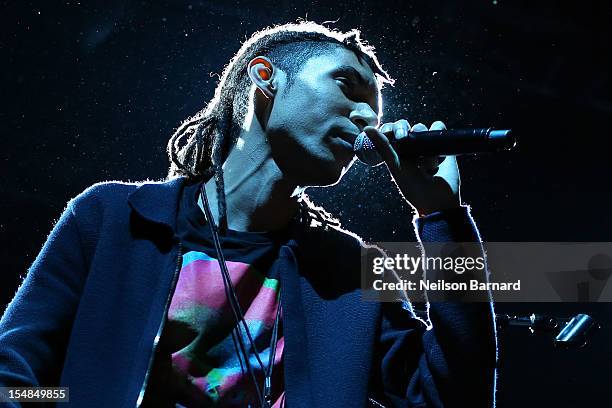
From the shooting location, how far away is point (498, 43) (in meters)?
3.44

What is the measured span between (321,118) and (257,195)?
0.27m

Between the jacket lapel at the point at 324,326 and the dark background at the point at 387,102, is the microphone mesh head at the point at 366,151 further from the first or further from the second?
the dark background at the point at 387,102

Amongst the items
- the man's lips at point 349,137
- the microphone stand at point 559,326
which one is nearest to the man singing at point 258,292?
the man's lips at point 349,137

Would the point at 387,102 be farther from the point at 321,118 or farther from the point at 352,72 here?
the point at 321,118

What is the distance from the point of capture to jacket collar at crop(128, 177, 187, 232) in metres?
1.48

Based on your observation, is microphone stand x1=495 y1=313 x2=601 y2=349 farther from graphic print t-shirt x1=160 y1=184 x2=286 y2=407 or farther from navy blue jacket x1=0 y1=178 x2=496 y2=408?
graphic print t-shirt x1=160 y1=184 x2=286 y2=407

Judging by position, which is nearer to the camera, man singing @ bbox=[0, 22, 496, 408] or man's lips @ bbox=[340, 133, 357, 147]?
man singing @ bbox=[0, 22, 496, 408]

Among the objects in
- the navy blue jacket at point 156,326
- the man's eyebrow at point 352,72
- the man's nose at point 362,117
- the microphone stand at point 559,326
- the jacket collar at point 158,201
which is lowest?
the navy blue jacket at point 156,326

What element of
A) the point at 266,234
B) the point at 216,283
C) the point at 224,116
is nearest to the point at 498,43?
the point at 224,116

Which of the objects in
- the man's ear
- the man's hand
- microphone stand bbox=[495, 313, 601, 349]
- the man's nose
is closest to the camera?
the man's hand

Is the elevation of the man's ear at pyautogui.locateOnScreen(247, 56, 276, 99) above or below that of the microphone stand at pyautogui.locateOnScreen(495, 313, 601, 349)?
above

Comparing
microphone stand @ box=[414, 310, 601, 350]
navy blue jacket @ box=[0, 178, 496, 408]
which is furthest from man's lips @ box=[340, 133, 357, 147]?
microphone stand @ box=[414, 310, 601, 350]

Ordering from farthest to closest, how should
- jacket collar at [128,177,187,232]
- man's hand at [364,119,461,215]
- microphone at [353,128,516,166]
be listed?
jacket collar at [128,177,187,232] → man's hand at [364,119,461,215] → microphone at [353,128,516,166]

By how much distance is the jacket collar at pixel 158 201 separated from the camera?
148cm
